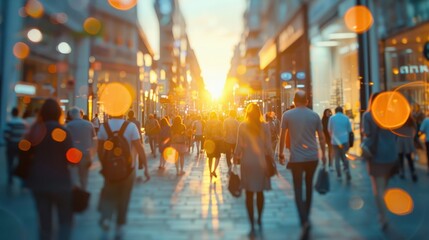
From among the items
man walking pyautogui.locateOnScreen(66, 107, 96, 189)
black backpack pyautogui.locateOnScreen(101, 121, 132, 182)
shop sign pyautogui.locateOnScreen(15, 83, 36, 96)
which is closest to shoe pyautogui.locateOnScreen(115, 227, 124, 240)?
black backpack pyautogui.locateOnScreen(101, 121, 132, 182)

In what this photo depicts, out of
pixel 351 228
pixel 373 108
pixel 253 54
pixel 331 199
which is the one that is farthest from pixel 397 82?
pixel 253 54

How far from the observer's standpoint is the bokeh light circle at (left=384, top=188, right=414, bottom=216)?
622 centimetres

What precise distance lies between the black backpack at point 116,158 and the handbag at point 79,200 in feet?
2.01

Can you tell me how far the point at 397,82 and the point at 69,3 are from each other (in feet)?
35.4

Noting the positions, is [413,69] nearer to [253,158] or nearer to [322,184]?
[322,184]

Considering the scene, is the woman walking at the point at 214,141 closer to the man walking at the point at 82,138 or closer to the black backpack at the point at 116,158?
the man walking at the point at 82,138

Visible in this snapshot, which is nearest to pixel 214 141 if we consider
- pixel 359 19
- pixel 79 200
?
pixel 79 200

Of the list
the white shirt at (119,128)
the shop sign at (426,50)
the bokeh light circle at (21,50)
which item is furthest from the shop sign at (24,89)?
the shop sign at (426,50)

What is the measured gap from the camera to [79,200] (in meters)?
4.20

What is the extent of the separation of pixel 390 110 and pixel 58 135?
855 cm

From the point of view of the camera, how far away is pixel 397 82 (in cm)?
1341

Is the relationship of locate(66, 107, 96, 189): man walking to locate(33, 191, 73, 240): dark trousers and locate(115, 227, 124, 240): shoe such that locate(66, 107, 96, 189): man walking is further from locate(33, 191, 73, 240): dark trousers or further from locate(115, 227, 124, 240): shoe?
locate(33, 191, 73, 240): dark trousers

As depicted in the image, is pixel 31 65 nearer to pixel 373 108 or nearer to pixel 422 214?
pixel 373 108

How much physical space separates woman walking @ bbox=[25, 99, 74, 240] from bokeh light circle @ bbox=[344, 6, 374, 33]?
13.0 metres
